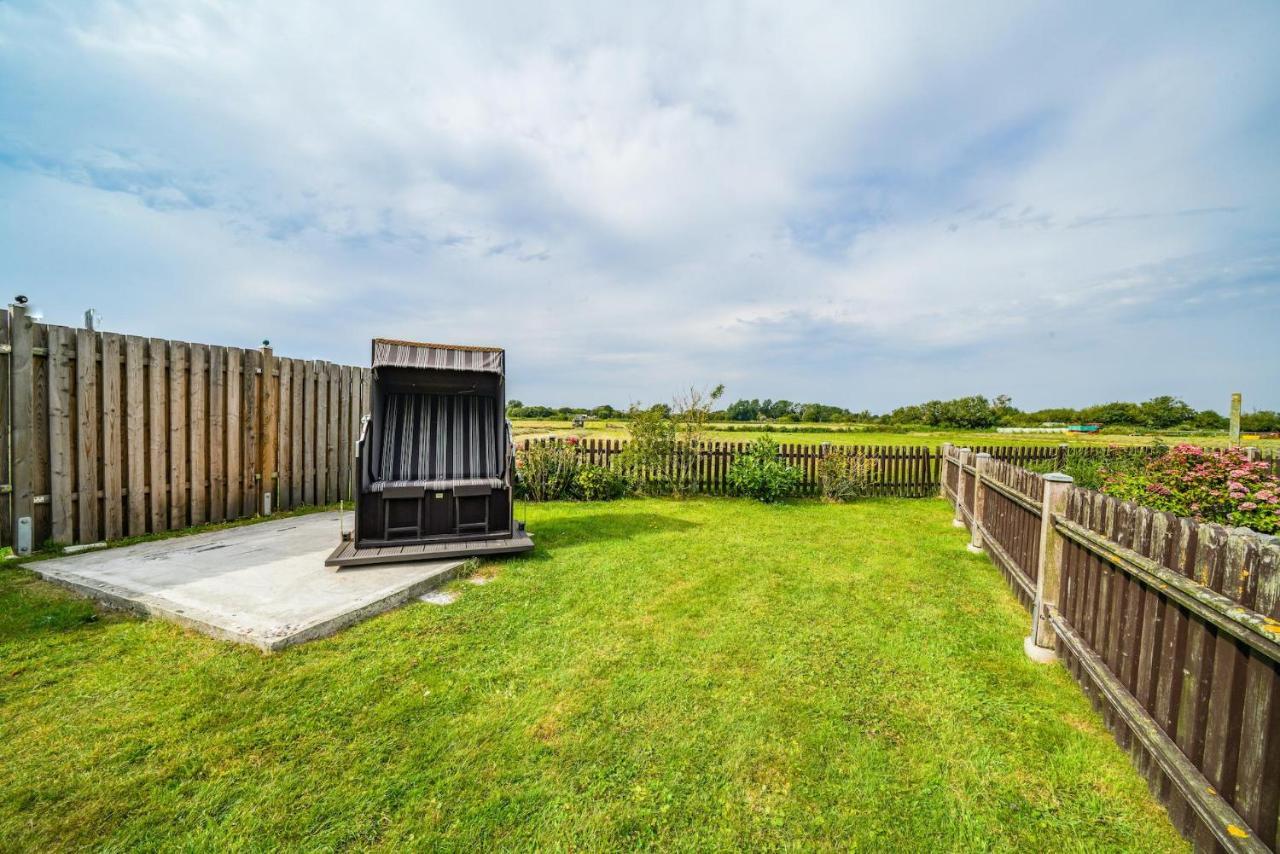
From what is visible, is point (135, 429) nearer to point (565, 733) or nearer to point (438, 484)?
point (438, 484)

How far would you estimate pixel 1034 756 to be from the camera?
2.62 meters

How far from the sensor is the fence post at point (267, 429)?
7410 mm

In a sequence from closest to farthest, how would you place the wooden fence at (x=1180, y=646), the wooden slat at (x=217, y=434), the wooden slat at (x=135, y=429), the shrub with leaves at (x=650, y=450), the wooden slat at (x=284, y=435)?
the wooden fence at (x=1180, y=646)
the wooden slat at (x=135, y=429)
the wooden slat at (x=217, y=434)
the wooden slat at (x=284, y=435)
the shrub with leaves at (x=650, y=450)

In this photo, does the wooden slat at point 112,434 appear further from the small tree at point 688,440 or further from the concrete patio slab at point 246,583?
the small tree at point 688,440

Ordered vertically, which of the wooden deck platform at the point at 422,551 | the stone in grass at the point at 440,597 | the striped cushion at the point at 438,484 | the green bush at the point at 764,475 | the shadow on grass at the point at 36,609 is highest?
the striped cushion at the point at 438,484

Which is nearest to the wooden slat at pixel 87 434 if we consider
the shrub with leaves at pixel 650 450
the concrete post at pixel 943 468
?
the shrub with leaves at pixel 650 450

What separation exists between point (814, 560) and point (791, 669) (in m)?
2.81

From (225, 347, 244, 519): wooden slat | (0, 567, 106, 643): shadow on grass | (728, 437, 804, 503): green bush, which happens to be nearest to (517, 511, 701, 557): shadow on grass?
(728, 437, 804, 503): green bush

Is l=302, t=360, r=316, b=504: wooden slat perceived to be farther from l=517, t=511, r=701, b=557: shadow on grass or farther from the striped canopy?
l=517, t=511, r=701, b=557: shadow on grass

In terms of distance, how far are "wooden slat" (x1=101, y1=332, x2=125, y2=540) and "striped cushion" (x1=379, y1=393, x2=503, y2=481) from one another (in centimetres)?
305

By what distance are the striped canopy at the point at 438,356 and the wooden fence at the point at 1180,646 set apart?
5820 mm

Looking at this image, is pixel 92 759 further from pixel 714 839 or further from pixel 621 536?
pixel 621 536

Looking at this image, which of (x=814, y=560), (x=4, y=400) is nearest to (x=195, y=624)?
(x=4, y=400)

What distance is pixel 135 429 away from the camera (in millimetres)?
5859
